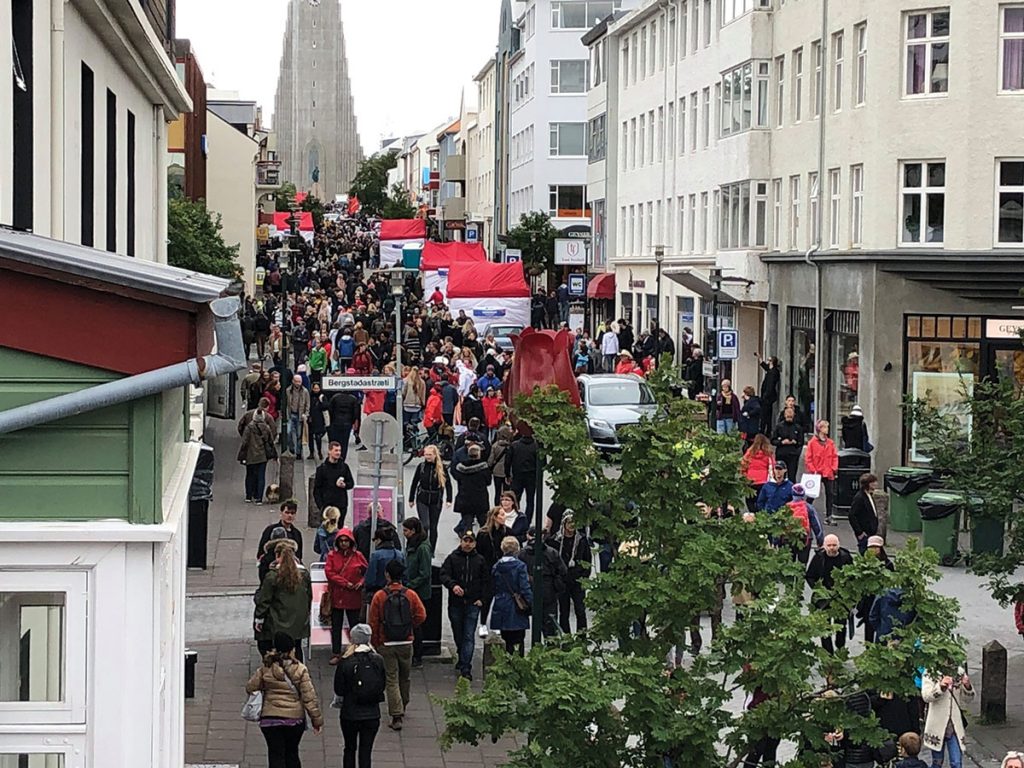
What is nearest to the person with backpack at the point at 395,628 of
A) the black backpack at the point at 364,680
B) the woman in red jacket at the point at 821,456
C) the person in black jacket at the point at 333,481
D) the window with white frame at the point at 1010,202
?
the black backpack at the point at 364,680

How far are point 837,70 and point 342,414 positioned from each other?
14366mm

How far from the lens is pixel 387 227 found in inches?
3435

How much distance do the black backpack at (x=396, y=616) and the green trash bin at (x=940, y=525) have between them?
10.4m

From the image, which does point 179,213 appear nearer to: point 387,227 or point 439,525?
point 439,525

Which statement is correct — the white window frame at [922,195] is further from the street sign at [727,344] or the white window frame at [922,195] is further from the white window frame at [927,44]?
the street sign at [727,344]

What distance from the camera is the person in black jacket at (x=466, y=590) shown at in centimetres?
1730

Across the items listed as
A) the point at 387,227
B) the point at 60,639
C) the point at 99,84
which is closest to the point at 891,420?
the point at 99,84

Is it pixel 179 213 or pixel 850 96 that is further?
pixel 179 213

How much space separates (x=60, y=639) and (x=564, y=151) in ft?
281

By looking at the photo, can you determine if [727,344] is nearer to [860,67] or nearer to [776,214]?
[860,67]

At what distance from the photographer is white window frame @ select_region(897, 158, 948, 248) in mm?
34531

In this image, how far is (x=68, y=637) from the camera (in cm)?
574

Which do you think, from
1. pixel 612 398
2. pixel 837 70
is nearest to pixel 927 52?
pixel 837 70

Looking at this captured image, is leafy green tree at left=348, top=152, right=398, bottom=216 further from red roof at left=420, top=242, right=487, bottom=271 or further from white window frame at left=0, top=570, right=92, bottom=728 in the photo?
white window frame at left=0, top=570, right=92, bottom=728
